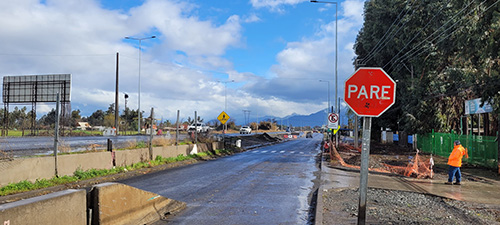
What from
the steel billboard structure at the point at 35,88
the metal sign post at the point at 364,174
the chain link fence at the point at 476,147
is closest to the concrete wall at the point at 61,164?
the metal sign post at the point at 364,174

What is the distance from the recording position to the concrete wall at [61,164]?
982cm

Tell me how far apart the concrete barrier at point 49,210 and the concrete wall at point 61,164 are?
5.71 meters

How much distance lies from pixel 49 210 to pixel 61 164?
7.67 metres

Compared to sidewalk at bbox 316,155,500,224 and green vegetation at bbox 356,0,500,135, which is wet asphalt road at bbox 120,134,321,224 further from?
green vegetation at bbox 356,0,500,135

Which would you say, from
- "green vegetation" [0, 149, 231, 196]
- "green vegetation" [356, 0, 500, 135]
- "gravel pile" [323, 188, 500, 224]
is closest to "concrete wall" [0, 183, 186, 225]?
"gravel pile" [323, 188, 500, 224]

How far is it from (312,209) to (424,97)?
24.2 m

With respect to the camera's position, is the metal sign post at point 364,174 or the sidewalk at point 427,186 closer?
the metal sign post at point 364,174

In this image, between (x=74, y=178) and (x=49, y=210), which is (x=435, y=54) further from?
(x=49, y=210)

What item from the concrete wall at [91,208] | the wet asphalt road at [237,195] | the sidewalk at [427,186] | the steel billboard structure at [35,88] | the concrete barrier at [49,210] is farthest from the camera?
the steel billboard structure at [35,88]

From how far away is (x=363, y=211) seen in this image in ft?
18.0

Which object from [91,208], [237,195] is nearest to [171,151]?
[237,195]

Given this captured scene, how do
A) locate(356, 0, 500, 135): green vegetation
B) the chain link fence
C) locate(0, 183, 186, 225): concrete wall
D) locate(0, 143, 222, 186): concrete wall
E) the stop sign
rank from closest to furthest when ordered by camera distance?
locate(0, 183, 186, 225): concrete wall
the stop sign
locate(0, 143, 222, 186): concrete wall
locate(356, 0, 500, 135): green vegetation
the chain link fence

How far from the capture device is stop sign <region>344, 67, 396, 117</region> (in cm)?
556

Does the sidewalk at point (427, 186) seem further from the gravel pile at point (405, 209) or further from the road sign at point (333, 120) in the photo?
the road sign at point (333, 120)
